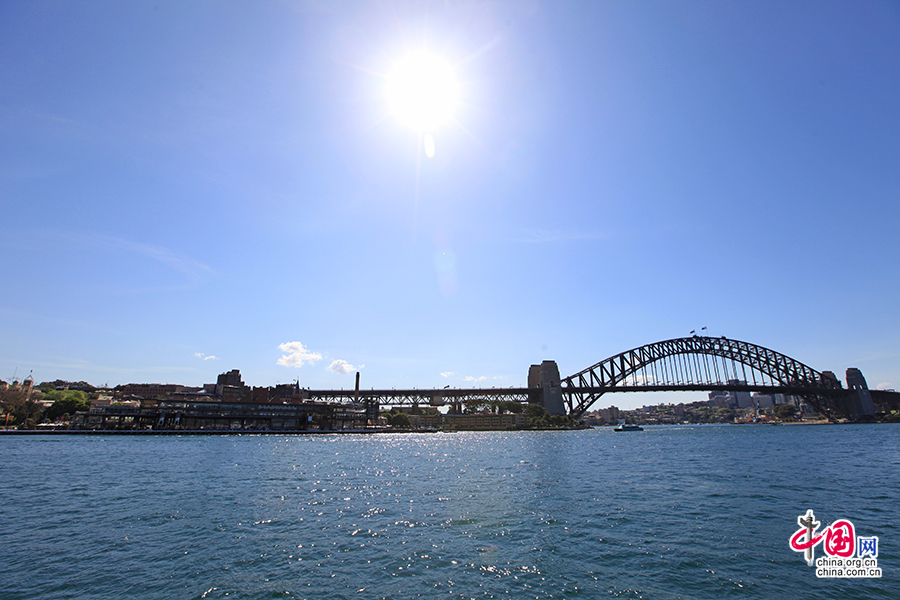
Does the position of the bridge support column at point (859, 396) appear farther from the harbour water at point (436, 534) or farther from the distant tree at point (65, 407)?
the distant tree at point (65, 407)

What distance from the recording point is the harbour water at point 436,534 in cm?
1126

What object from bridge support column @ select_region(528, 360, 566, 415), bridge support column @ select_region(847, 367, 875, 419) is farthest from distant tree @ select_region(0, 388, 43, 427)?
bridge support column @ select_region(847, 367, 875, 419)

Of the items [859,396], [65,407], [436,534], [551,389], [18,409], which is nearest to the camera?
[436,534]

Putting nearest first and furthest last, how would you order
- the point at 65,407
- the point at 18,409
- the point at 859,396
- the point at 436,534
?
the point at 436,534 → the point at 18,409 → the point at 65,407 → the point at 859,396

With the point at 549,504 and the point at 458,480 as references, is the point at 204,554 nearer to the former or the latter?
the point at 549,504

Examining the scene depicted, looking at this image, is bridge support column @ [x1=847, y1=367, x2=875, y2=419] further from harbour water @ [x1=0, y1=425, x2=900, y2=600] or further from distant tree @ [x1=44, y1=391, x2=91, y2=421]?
distant tree @ [x1=44, y1=391, x2=91, y2=421]

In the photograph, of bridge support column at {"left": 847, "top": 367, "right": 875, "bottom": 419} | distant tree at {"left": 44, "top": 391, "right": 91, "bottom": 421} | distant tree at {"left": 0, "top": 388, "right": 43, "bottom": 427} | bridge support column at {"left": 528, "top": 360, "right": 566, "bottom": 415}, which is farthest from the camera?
bridge support column at {"left": 528, "top": 360, "right": 566, "bottom": 415}

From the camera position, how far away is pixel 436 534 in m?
15.9

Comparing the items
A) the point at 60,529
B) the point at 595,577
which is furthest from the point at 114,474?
the point at 595,577

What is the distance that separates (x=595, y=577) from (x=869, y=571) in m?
8.40

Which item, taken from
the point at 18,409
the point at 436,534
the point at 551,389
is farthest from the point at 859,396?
the point at 18,409

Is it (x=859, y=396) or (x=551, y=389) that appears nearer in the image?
(x=859, y=396)

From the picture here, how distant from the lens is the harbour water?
11258 mm

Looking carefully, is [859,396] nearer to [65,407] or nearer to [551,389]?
[551,389]
